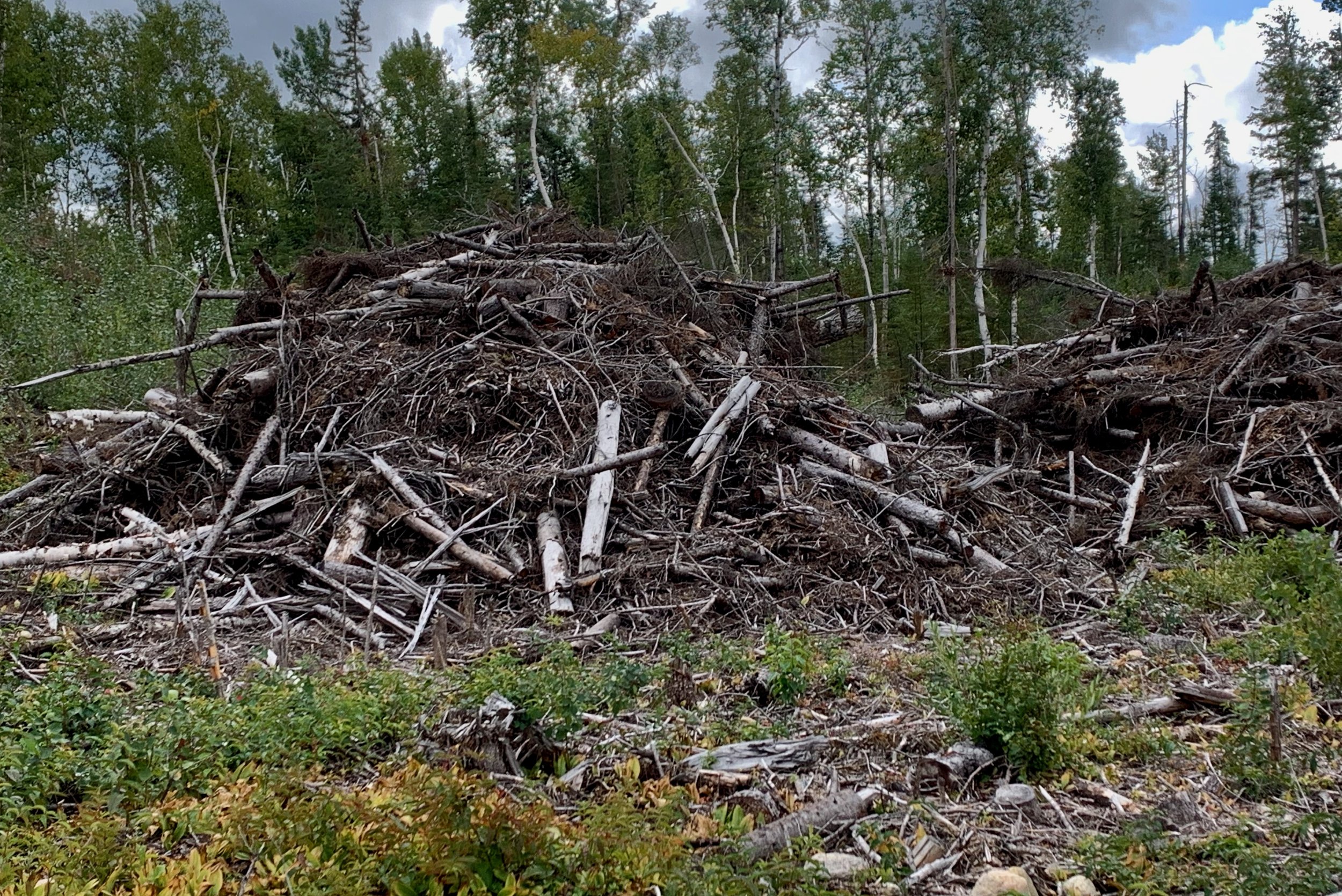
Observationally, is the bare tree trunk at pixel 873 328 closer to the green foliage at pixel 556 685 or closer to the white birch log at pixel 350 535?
the white birch log at pixel 350 535

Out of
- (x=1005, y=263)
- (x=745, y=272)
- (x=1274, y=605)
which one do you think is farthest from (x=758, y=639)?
(x=745, y=272)

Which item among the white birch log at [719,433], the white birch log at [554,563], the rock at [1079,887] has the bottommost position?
the rock at [1079,887]

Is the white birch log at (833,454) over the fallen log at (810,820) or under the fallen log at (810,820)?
over

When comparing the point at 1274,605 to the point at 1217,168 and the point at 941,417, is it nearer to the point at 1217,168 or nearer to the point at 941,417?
the point at 941,417

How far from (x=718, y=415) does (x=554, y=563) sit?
2042mm

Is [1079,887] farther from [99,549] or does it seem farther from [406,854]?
[99,549]

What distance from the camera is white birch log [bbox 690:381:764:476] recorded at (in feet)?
A: 21.8

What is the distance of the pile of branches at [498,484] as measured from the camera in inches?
216

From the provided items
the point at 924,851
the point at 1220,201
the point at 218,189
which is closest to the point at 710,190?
the point at 218,189

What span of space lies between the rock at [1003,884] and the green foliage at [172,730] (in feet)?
7.13

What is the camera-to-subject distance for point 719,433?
6801 mm

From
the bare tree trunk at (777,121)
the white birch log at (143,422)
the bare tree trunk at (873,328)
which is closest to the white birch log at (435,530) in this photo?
the white birch log at (143,422)

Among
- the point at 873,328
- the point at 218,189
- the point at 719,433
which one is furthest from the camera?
the point at 218,189

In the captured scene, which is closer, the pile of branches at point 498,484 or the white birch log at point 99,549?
the pile of branches at point 498,484
